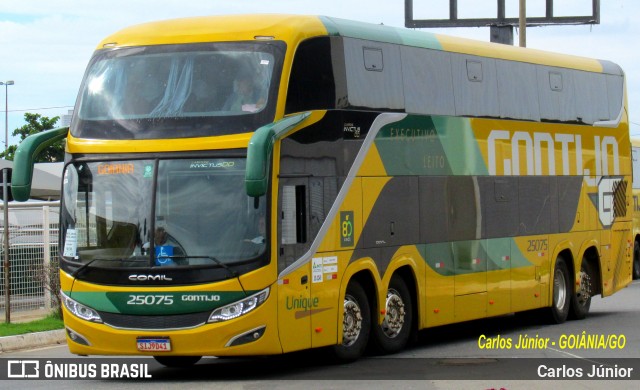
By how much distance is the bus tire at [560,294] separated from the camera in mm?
21281

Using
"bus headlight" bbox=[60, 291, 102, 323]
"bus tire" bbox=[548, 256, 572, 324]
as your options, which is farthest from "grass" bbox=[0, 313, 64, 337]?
"bus tire" bbox=[548, 256, 572, 324]

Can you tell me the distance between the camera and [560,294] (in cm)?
2156

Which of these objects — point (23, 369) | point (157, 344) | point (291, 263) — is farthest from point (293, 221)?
point (23, 369)

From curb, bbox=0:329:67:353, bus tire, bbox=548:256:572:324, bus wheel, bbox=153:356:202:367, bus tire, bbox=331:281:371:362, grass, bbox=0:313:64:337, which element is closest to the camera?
bus wheel, bbox=153:356:202:367

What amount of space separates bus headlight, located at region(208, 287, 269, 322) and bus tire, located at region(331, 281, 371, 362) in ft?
6.38

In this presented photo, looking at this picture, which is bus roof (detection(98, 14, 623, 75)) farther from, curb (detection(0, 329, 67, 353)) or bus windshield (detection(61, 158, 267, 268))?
curb (detection(0, 329, 67, 353))

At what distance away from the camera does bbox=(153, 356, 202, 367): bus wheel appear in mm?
15344

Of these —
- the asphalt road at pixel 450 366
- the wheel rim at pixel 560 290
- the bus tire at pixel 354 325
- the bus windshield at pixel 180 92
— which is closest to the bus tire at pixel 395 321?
the asphalt road at pixel 450 366

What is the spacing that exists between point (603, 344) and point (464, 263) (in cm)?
223

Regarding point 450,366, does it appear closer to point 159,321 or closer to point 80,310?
point 159,321

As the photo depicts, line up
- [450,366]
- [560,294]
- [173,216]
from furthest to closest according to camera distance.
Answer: [560,294], [450,366], [173,216]

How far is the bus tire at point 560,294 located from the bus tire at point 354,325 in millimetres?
6122

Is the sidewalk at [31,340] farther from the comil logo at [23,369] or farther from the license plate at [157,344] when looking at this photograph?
the license plate at [157,344]

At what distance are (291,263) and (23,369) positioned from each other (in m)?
3.93
